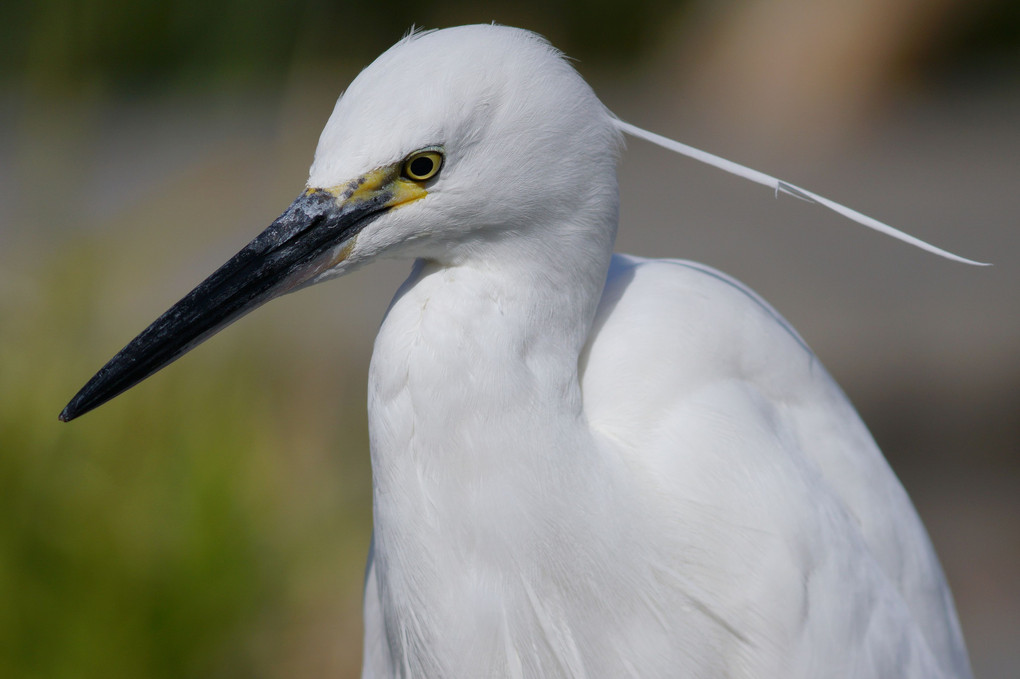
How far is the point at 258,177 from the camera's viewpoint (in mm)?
4418

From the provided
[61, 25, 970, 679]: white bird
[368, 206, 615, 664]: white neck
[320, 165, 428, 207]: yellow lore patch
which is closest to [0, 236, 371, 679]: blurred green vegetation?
[61, 25, 970, 679]: white bird

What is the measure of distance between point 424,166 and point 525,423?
0.35 metres

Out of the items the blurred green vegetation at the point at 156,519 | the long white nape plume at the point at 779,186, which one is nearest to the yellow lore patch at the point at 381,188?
the long white nape plume at the point at 779,186

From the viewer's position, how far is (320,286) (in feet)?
11.7

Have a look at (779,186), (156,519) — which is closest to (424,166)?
(779,186)

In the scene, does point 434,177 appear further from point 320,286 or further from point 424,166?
point 320,286

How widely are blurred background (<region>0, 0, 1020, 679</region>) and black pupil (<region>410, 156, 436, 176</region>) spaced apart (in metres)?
1.51

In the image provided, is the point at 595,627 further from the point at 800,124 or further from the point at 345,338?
the point at 800,124

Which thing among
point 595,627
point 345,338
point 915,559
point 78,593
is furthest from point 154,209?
point 915,559

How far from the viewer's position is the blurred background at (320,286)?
239 centimetres

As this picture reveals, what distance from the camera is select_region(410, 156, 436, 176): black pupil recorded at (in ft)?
3.92

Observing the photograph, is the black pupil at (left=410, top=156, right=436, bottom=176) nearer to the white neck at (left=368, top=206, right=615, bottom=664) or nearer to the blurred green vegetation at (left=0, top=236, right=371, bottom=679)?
the white neck at (left=368, top=206, right=615, bottom=664)

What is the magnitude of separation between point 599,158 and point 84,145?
190 centimetres

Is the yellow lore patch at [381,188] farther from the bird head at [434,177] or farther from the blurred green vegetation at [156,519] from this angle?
the blurred green vegetation at [156,519]
